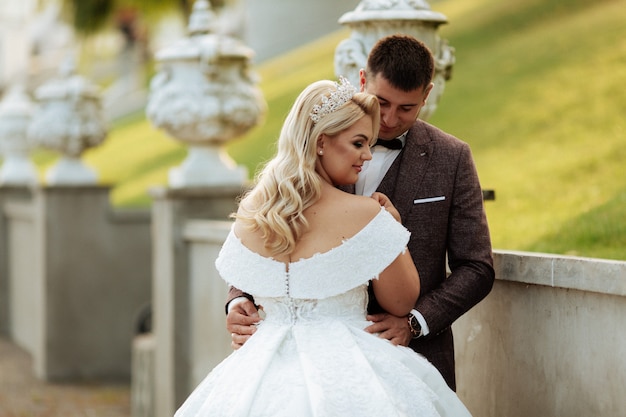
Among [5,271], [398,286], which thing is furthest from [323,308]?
[5,271]

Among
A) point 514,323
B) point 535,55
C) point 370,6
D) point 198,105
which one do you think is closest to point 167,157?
point 535,55

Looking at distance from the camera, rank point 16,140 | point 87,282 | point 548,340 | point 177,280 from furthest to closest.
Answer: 1. point 16,140
2. point 87,282
3. point 177,280
4. point 548,340

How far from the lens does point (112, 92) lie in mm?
33375

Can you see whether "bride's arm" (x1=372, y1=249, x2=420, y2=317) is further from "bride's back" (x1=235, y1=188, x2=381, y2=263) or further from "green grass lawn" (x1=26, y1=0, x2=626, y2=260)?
"green grass lawn" (x1=26, y1=0, x2=626, y2=260)

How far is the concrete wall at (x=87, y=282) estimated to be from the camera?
1181 cm

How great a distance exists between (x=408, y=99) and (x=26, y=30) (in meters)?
47.6

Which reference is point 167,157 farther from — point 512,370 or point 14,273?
point 512,370

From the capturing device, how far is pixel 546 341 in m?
4.61

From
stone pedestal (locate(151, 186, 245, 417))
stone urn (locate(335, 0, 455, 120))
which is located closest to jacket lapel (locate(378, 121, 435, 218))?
stone urn (locate(335, 0, 455, 120))

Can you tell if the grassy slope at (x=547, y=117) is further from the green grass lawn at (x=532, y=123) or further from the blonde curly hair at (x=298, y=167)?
the blonde curly hair at (x=298, y=167)

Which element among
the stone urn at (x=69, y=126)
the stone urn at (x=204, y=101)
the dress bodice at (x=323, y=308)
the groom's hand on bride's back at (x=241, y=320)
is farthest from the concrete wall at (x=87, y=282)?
the dress bodice at (x=323, y=308)

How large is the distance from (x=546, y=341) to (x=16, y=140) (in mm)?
11985

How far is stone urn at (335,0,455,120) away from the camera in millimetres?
5680

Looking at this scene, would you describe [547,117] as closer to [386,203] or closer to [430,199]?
[430,199]
